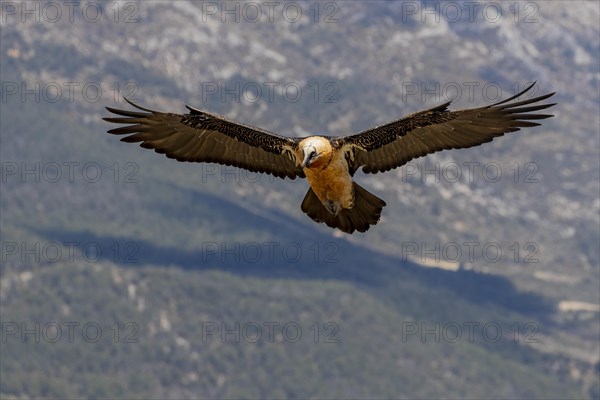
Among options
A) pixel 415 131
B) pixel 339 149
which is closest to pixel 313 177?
pixel 339 149

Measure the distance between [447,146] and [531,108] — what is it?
350cm

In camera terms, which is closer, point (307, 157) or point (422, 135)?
point (307, 157)

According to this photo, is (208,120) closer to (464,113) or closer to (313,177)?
(313,177)

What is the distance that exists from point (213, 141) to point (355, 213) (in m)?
5.26

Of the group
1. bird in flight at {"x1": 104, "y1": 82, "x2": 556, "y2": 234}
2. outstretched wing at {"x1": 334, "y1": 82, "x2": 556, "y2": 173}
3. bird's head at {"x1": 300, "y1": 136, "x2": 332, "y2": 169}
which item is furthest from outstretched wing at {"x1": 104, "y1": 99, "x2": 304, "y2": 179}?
outstretched wing at {"x1": 334, "y1": 82, "x2": 556, "y2": 173}

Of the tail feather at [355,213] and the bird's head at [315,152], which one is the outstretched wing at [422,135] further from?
the bird's head at [315,152]

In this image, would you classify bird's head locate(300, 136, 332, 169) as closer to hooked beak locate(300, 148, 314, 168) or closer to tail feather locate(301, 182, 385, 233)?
hooked beak locate(300, 148, 314, 168)

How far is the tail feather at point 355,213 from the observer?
156 feet

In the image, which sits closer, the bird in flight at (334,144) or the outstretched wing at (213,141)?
the bird in flight at (334,144)

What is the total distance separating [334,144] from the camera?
46.7 m

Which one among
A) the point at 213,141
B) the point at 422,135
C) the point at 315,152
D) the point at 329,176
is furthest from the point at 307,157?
the point at 422,135

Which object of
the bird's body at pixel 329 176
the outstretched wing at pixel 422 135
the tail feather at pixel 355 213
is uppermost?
the outstretched wing at pixel 422 135

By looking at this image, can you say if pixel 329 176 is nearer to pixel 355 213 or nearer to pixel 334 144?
pixel 334 144

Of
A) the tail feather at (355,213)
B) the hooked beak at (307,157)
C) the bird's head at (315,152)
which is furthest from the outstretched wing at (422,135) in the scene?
the hooked beak at (307,157)
